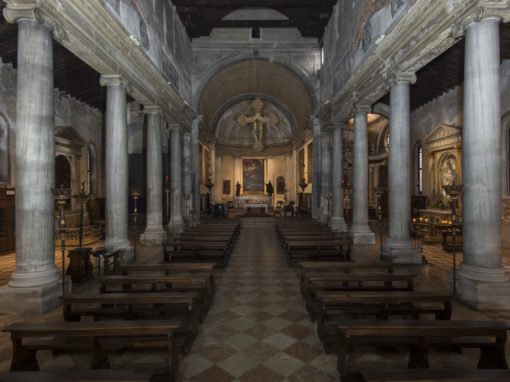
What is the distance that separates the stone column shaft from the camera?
5.50 metres

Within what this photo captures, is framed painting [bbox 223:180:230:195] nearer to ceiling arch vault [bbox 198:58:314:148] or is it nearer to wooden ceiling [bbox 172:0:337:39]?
ceiling arch vault [bbox 198:58:314:148]

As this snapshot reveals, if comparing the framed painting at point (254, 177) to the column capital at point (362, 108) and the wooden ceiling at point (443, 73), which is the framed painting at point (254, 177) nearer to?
the wooden ceiling at point (443, 73)

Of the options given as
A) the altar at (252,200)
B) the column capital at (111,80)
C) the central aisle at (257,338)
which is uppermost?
the column capital at (111,80)

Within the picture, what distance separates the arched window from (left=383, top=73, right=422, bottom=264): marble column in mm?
9985

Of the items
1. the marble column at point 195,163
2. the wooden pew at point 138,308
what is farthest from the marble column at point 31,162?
the marble column at point 195,163

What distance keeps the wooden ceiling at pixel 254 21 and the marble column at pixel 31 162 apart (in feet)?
33.4

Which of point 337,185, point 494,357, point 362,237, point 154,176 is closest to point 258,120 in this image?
point 337,185

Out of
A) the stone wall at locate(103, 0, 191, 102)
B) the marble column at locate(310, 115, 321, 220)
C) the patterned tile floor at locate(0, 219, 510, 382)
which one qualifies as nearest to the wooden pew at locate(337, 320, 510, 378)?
the patterned tile floor at locate(0, 219, 510, 382)

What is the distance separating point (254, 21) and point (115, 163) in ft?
39.0

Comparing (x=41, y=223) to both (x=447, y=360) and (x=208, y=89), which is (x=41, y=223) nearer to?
(x=447, y=360)

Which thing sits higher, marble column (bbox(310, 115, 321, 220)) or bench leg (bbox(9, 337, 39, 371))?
marble column (bbox(310, 115, 321, 220))

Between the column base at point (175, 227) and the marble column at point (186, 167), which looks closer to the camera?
the column base at point (175, 227)

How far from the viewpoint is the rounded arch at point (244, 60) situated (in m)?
17.8

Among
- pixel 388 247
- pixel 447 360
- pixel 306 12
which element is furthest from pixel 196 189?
pixel 447 360
